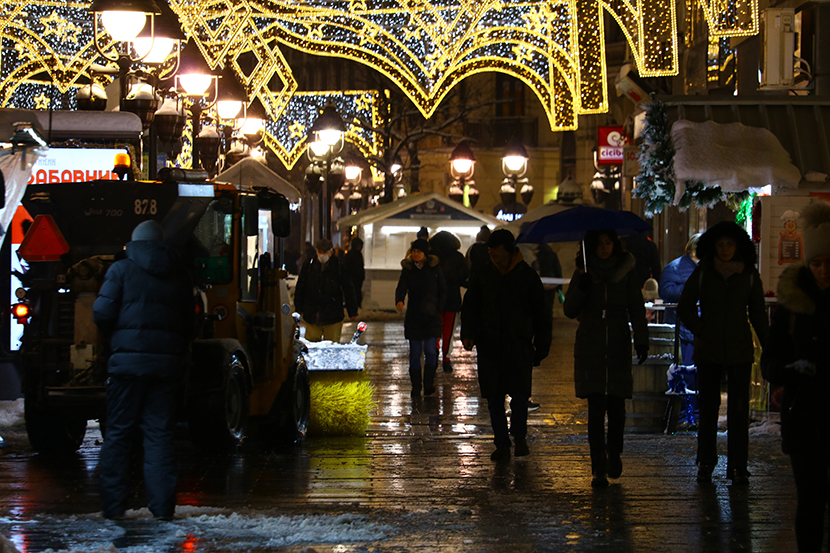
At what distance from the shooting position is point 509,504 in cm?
734

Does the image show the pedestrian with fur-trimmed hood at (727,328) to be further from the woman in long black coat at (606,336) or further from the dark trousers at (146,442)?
the dark trousers at (146,442)

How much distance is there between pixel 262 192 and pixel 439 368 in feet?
24.3

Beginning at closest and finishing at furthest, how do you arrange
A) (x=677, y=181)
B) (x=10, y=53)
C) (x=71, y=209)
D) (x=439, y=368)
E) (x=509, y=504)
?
(x=509, y=504)
(x=71, y=209)
(x=677, y=181)
(x=439, y=368)
(x=10, y=53)

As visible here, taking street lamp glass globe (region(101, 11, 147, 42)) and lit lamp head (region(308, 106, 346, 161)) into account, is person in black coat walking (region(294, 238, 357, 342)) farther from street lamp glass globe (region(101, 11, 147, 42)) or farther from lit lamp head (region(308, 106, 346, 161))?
street lamp glass globe (region(101, 11, 147, 42))

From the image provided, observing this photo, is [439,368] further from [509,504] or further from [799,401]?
[799,401]

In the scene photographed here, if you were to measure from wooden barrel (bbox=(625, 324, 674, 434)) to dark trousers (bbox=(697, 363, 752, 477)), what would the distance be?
178 centimetres

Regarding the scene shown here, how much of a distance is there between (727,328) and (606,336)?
86 cm

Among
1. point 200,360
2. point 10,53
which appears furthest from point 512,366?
point 10,53

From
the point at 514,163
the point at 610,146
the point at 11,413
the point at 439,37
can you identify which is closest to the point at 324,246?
the point at 439,37

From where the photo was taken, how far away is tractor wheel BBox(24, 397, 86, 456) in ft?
29.5

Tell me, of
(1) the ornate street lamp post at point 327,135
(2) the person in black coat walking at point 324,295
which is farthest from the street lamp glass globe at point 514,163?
Answer: (2) the person in black coat walking at point 324,295

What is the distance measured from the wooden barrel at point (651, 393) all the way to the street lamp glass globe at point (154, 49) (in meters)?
5.54

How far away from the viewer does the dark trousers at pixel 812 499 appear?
5398 millimetres

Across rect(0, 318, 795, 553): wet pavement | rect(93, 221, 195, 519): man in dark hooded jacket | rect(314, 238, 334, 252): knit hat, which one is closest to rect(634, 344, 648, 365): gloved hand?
rect(0, 318, 795, 553): wet pavement
